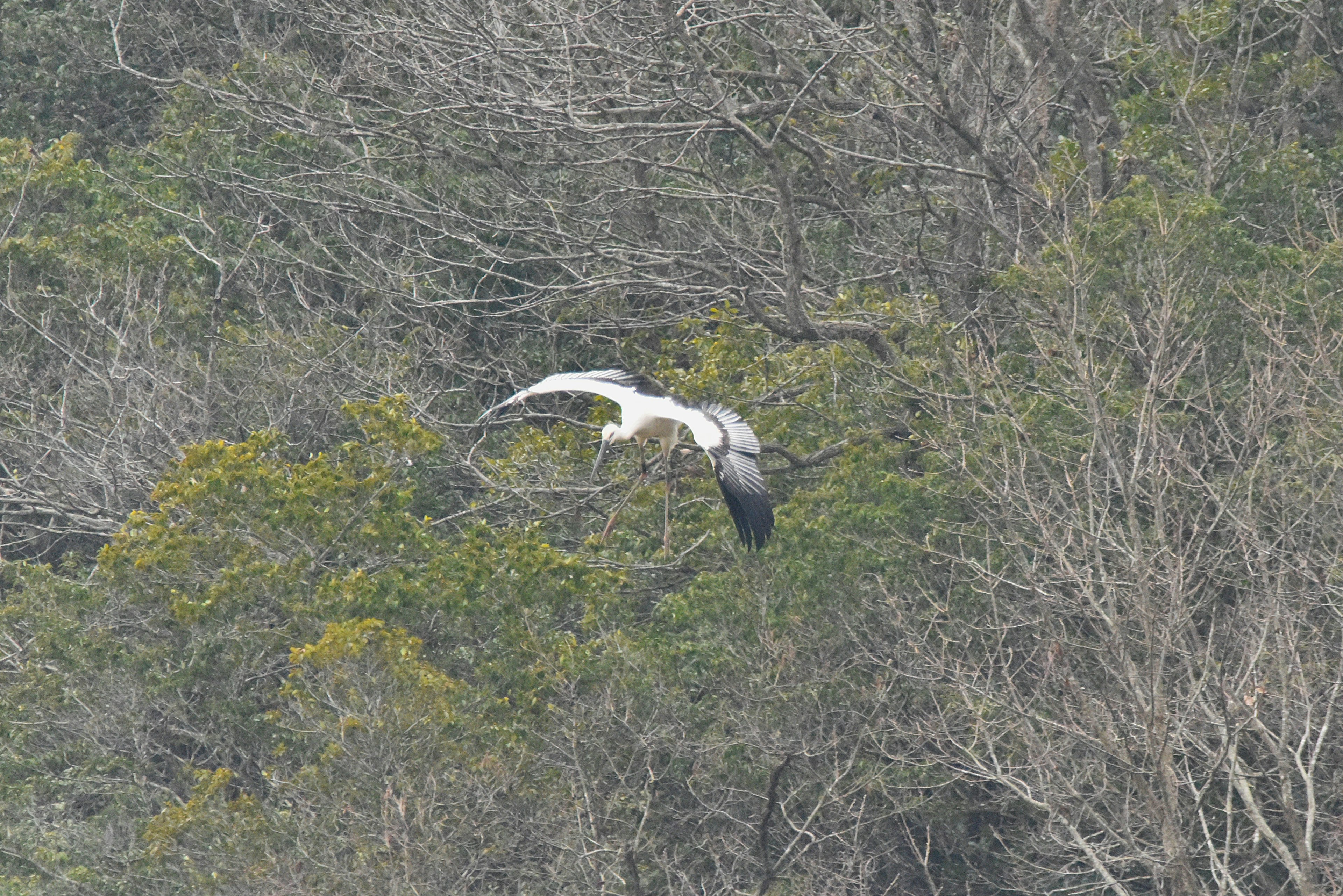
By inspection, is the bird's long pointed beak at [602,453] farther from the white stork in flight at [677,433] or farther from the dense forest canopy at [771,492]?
the dense forest canopy at [771,492]

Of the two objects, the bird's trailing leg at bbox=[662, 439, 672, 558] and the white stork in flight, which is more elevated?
the white stork in flight

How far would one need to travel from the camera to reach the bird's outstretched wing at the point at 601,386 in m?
12.6

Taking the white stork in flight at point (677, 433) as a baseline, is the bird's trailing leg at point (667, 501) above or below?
below

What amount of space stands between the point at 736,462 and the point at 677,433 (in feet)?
4.86

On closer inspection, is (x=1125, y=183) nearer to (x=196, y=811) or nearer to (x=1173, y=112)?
(x=1173, y=112)

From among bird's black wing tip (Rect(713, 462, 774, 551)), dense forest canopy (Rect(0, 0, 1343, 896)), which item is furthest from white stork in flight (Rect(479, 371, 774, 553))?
dense forest canopy (Rect(0, 0, 1343, 896))

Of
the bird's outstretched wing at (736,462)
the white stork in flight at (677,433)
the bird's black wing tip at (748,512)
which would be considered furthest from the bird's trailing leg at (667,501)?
the bird's black wing tip at (748,512)

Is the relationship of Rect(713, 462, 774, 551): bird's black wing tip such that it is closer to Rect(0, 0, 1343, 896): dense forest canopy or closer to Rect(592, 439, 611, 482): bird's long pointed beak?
Rect(0, 0, 1343, 896): dense forest canopy

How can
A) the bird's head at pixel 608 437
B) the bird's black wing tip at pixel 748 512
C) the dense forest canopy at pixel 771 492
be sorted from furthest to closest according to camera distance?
the bird's head at pixel 608 437 < the dense forest canopy at pixel 771 492 < the bird's black wing tip at pixel 748 512

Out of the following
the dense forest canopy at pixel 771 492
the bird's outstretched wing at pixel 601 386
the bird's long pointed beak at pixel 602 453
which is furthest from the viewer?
the bird's long pointed beak at pixel 602 453

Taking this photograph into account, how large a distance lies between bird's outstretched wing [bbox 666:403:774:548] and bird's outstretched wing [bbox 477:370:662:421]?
0.53 m

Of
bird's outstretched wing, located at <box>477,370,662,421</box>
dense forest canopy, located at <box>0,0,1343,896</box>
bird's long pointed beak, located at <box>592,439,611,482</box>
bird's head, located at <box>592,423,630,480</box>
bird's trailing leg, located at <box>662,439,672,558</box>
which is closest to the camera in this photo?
dense forest canopy, located at <box>0,0,1343,896</box>

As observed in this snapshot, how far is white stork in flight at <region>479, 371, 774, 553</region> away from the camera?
11188mm

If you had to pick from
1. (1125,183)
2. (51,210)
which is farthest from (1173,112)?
(51,210)
